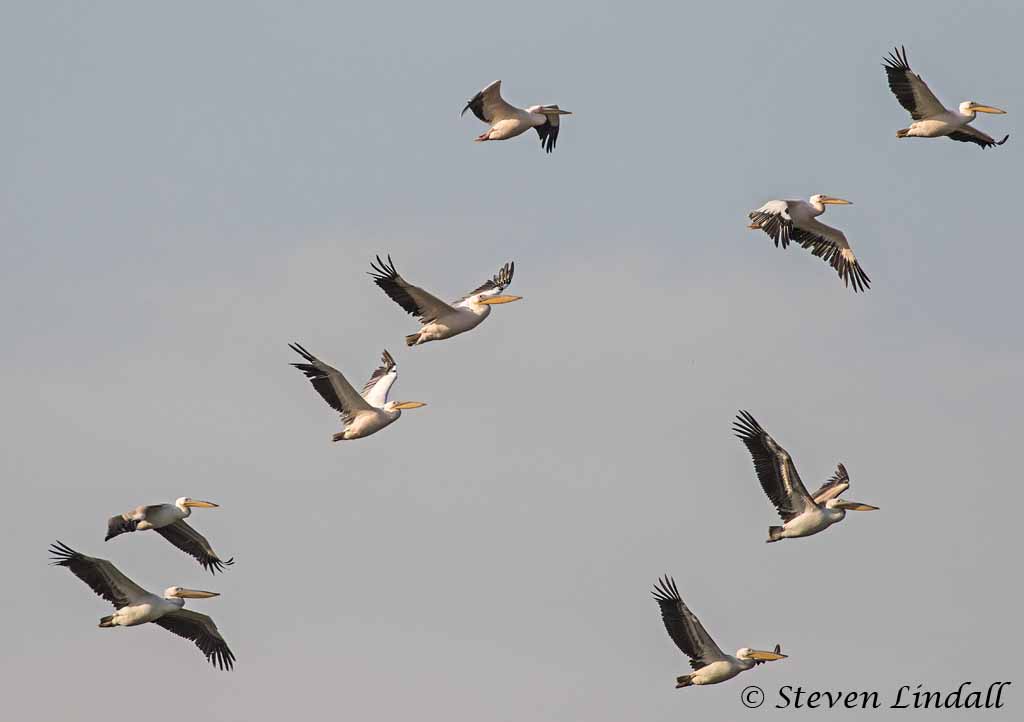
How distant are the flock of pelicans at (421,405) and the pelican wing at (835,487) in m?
0.02

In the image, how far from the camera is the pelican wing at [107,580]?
19062 mm

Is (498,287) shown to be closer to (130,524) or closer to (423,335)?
(423,335)

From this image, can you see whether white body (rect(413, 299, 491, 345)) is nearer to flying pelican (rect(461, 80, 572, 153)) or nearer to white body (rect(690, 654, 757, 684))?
flying pelican (rect(461, 80, 572, 153))

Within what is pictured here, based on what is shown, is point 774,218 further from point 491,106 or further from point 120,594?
point 120,594

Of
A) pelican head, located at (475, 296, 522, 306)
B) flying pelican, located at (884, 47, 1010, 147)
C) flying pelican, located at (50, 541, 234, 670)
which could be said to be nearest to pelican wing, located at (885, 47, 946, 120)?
flying pelican, located at (884, 47, 1010, 147)

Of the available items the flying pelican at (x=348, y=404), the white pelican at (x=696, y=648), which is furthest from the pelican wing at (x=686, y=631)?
the flying pelican at (x=348, y=404)

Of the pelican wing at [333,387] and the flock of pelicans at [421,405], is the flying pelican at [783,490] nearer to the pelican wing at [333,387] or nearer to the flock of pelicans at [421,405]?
the flock of pelicans at [421,405]

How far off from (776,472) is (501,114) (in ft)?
16.9

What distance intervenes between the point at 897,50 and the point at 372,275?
20.2ft

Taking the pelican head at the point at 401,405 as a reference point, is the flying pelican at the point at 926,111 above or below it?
above

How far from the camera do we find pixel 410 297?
1988 centimetres

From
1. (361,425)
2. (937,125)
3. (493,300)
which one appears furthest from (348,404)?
(937,125)

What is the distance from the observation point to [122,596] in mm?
19203

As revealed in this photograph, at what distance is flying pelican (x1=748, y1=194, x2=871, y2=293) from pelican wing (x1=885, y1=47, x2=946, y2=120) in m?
1.28
